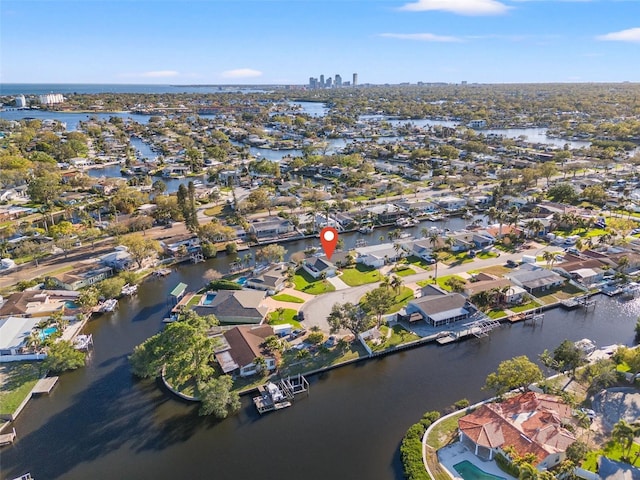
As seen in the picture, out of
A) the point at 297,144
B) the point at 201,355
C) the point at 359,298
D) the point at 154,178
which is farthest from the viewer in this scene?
the point at 297,144

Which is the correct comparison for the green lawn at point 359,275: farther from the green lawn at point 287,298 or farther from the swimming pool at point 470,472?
the swimming pool at point 470,472

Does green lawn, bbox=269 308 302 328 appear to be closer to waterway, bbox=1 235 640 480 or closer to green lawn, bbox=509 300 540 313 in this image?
waterway, bbox=1 235 640 480

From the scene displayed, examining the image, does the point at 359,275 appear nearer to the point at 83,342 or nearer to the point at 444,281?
the point at 444,281

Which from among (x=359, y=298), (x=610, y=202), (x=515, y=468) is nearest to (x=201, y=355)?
(x=359, y=298)

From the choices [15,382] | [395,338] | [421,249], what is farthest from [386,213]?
[15,382]

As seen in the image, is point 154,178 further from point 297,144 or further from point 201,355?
point 201,355

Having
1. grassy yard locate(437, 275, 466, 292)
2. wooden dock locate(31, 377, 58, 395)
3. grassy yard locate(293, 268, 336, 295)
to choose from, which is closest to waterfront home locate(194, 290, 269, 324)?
grassy yard locate(293, 268, 336, 295)
